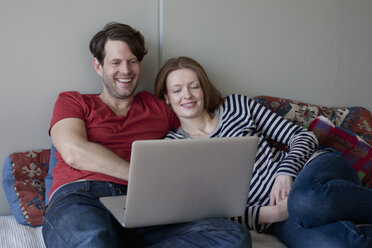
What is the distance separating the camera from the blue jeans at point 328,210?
139 centimetres

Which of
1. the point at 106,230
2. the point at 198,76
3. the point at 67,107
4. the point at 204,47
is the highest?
the point at 204,47

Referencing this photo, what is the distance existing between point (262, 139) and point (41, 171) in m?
1.04

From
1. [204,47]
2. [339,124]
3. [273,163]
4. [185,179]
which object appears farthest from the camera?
[339,124]

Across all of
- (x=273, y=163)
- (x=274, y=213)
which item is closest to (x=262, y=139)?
(x=273, y=163)

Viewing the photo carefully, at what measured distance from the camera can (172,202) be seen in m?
1.26

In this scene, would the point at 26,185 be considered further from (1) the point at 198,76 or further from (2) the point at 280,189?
(2) the point at 280,189

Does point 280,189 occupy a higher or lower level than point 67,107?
lower

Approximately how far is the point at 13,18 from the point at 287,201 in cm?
141

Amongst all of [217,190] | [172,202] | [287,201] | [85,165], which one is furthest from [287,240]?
[85,165]

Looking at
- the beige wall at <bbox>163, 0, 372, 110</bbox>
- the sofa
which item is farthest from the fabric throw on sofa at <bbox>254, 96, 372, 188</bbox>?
the beige wall at <bbox>163, 0, 372, 110</bbox>

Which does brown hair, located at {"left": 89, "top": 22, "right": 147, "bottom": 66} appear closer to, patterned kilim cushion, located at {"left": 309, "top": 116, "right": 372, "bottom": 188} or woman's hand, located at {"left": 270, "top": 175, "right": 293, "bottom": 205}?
woman's hand, located at {"left": 270, "top": 175, "right": 293, "bottom": 205}

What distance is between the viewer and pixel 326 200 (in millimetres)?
1433

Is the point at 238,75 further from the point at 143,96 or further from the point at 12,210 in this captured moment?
the point at 12,210

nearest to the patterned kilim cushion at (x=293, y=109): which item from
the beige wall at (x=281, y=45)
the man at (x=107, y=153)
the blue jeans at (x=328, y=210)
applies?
the beige wall at (x=281, y=45)
